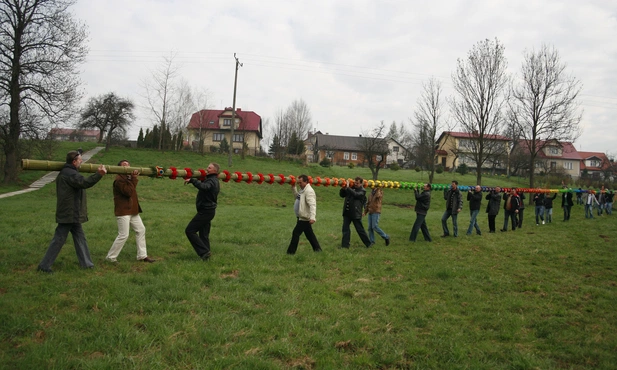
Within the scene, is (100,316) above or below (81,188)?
below

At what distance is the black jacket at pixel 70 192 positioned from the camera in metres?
7.00

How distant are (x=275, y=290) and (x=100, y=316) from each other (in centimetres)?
267

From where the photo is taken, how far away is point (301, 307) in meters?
5.95

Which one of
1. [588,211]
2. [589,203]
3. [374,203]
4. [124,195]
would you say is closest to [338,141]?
[588,211]

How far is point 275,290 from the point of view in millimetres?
6699

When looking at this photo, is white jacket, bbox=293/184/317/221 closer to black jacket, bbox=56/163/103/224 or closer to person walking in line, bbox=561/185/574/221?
black jacket, bbox=56/163/103/224

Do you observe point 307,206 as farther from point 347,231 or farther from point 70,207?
point 70,207

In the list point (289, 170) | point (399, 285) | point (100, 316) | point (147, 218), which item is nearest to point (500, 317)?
point (399, 285)

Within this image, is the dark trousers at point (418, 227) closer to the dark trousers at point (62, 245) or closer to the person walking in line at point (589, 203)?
the dark trousers at point (62, 245)

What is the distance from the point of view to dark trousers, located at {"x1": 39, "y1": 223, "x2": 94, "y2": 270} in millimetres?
6945

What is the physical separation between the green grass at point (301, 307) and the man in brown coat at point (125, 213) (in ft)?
0.97

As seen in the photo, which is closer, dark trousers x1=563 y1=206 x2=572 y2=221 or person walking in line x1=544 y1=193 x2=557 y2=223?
person walking in line x1=544 y1=193 x2=557 y2=223

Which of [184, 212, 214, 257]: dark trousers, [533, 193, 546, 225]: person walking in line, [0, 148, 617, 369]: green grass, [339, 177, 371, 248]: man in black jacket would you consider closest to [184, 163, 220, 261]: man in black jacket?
[184, 212, 214, 257]: dark trousers

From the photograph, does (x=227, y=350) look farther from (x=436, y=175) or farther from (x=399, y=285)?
(x=436, y=175)
